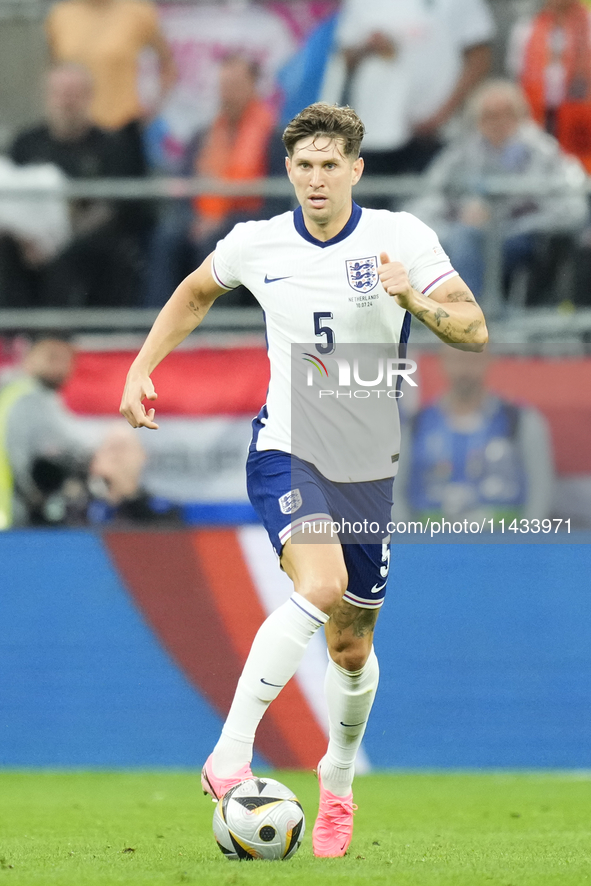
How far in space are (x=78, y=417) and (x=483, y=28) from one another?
4476mm

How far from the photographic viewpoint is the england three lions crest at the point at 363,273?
4957mm

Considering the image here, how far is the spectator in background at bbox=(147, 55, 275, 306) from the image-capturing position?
9.63 metres

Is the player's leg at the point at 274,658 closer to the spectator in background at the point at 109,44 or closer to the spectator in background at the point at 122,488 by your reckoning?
the spectator in background at the point at 122,488

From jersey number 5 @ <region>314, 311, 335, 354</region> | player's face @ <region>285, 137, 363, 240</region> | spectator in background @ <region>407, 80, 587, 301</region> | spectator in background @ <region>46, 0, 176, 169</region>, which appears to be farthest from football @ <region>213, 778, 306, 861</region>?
spectator in background @ <region>46, 0, 176, 169</region>

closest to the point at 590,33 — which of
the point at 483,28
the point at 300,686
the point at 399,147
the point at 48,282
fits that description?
the point at 483,28

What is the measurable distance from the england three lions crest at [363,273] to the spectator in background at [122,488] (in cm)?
366

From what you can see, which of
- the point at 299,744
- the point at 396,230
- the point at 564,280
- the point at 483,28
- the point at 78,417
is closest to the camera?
the point at 396,230

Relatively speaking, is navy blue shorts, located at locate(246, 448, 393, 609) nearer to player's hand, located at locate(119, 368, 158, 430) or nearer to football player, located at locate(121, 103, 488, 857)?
football player, located at locate(121, 103, 488, 857)

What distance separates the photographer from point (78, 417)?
866 cm

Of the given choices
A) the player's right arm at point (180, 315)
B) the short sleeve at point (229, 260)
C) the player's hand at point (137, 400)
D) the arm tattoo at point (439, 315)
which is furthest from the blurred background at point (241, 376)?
the arm tattoo at point (439, 315)

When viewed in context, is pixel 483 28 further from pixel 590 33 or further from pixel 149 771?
pixel 149 771

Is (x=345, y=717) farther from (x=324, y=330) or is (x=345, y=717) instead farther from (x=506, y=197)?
(x=506, y=197)

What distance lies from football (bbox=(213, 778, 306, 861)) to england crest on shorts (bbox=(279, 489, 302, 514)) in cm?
95

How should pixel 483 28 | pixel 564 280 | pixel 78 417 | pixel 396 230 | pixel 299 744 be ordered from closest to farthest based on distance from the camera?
pixel 396 230 → pixel 299 744 → pixel 78 417 → pixel 564 280 → pixel 483 28
